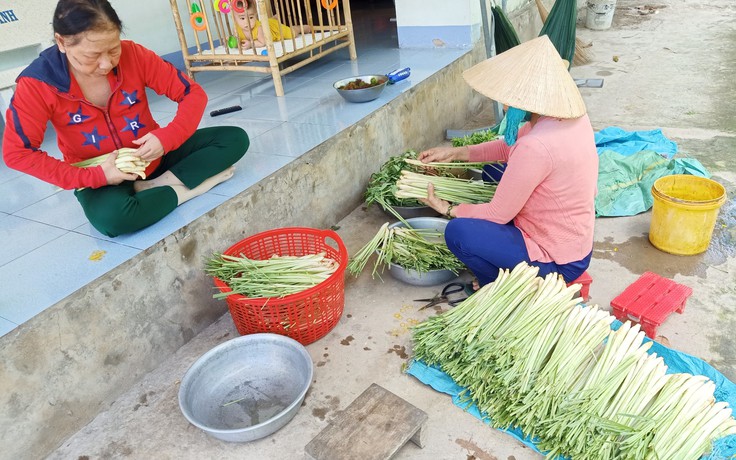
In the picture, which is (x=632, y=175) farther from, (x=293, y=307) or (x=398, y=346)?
(x=293, y=307)

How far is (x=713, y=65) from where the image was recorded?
627 centimetres

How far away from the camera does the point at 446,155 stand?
3344 mm

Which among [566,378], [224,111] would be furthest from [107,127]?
[566,378]

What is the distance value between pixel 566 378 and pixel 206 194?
2.11 m

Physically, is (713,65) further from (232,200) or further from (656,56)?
(232,200)

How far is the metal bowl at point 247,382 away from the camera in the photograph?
2.31 m

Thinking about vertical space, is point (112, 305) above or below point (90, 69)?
below

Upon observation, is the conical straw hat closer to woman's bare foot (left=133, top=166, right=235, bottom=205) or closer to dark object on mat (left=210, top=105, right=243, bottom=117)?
woman's bare foot (left=133, top=166, right=235, bottom=205)

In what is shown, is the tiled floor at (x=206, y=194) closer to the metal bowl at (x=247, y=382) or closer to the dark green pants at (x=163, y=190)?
the dark green pants at (x=163, y=190)

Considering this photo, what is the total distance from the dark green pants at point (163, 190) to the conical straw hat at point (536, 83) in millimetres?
1516

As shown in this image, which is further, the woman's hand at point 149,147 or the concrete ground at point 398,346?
the woman's hand at point 149,147

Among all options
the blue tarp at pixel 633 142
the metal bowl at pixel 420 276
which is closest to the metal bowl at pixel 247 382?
the metal bowl at pixel 420 276

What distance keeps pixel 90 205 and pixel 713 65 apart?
685cm

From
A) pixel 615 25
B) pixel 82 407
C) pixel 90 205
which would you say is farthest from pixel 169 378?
pixel 615 25
